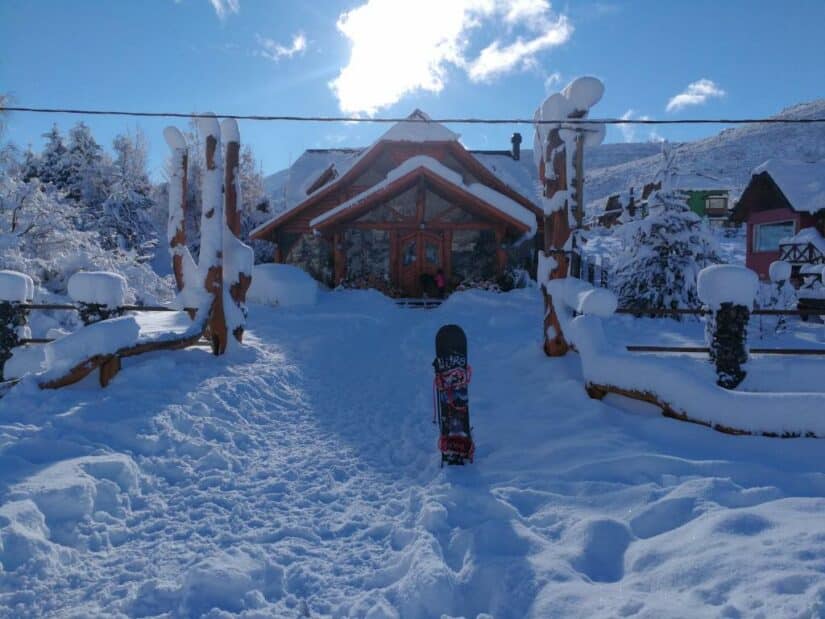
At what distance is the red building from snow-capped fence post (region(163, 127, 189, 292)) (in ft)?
68.0

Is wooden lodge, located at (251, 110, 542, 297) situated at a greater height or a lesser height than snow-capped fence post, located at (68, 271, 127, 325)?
greater

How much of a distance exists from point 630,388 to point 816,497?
1.94 m

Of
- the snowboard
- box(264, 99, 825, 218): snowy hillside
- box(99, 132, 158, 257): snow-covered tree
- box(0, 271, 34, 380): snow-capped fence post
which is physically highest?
box(264, 99, 825, 218): snowy hillside

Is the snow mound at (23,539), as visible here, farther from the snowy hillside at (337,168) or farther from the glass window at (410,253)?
the snowy hillside at (337,168)

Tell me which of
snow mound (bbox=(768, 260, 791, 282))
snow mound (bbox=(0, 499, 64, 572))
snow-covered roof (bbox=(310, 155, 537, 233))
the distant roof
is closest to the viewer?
snow mound (bbox=(0, 499, 64, 572))

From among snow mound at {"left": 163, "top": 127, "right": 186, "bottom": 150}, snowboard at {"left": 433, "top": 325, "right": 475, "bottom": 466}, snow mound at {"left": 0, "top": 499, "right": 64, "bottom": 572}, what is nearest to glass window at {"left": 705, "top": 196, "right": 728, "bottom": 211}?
snow mound at {"left": 163, "top": 127, "right": 186, "bottom": 150}

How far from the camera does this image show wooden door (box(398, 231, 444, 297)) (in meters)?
18.3

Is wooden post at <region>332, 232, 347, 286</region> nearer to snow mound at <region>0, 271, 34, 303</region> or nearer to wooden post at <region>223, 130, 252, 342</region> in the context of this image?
wooden post at <region>223, 130, 252, 342</region>

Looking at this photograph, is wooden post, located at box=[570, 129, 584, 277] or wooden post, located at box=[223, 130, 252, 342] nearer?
wooden post, located at box=[570, 129, 584, 277]

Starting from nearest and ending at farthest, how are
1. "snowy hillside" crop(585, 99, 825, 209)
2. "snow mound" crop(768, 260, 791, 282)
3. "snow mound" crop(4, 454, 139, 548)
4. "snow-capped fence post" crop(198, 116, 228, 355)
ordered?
"snow mound" crop(4, 454, 139, 548)
"snow-capped fence post" crop(198, 116, 228, 355)
"snow mound" crop(768, 260, 791, 282)
"snowy hillside" crop(585, 99, 825, 209)

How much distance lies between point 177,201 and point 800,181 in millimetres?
24235

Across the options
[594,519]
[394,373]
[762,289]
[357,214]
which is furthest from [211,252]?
[762,289]

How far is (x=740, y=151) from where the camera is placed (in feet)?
264

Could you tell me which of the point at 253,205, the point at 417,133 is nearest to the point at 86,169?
the point at 253,205
